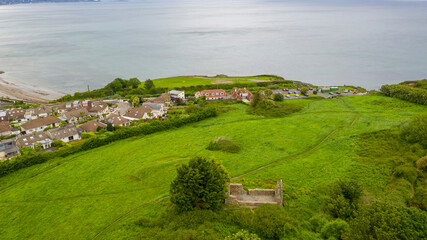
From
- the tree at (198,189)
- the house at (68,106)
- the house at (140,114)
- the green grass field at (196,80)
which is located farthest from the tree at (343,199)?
the green grass field at (196,80)

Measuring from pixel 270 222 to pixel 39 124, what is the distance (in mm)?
58934

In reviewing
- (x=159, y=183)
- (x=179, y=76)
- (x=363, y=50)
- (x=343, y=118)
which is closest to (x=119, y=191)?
(x=159, y=183)

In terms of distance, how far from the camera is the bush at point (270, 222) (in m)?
22.5

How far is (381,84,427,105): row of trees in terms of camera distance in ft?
194

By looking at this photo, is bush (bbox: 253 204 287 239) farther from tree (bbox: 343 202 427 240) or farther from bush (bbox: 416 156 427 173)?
bush (bbox: 416 156 427 173)

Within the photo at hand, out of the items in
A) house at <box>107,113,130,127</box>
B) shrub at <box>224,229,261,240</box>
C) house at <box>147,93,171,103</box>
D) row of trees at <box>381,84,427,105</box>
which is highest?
row of trees at <box>381,84,427,105</box>

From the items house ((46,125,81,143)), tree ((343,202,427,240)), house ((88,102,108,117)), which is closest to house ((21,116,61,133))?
house ((46,125,81,143))

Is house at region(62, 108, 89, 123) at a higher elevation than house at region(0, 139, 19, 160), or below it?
higher

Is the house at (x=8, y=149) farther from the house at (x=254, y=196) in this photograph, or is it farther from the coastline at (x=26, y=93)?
the coastline at (x=26, y=93)

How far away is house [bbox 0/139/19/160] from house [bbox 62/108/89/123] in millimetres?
16851

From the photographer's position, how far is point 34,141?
51.8 metres

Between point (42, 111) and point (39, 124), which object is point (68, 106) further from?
point (39, 124)

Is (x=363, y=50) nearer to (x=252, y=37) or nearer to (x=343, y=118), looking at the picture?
(x=252, y=37)

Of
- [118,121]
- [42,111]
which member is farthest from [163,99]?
[42,111]
